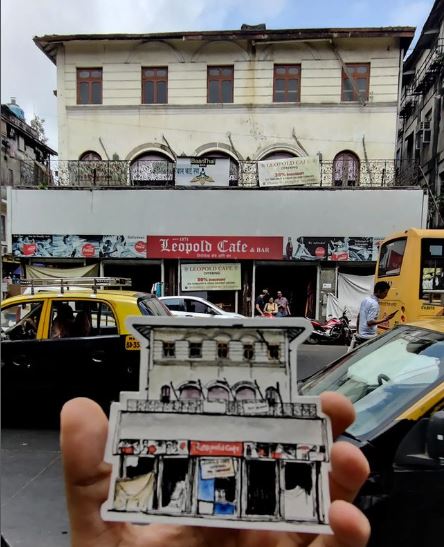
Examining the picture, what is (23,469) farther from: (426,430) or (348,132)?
(348,132)

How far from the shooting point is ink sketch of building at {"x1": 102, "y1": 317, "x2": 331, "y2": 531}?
1.02 metres

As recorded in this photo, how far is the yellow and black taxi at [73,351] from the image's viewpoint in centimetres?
574

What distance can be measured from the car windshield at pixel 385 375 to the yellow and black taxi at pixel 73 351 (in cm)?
327

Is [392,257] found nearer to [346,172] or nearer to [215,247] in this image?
[215,247]

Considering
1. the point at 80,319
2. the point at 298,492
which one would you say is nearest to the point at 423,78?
the point at 80,319

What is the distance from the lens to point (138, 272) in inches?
652

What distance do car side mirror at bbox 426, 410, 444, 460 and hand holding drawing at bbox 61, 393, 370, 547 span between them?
1.14 meters

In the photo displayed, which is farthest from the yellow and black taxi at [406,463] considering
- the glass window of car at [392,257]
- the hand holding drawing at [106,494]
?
the glass window of car at [392,257]

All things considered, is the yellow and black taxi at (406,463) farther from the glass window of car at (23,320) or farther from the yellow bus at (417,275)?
the yellow bus at (417,275)

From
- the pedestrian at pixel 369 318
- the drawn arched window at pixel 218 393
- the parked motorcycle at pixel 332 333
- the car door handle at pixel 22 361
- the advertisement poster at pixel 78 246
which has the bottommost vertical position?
the parked motorcycle at pixel 332 333

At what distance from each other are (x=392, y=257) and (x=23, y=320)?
24.8 ft

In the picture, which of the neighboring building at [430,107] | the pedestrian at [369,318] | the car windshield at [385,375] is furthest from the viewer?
the neighboring building at [430,107]

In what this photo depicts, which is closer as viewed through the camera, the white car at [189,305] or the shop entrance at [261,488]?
the shop entrance at [261,488]

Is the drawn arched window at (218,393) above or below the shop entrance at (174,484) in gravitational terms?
above
